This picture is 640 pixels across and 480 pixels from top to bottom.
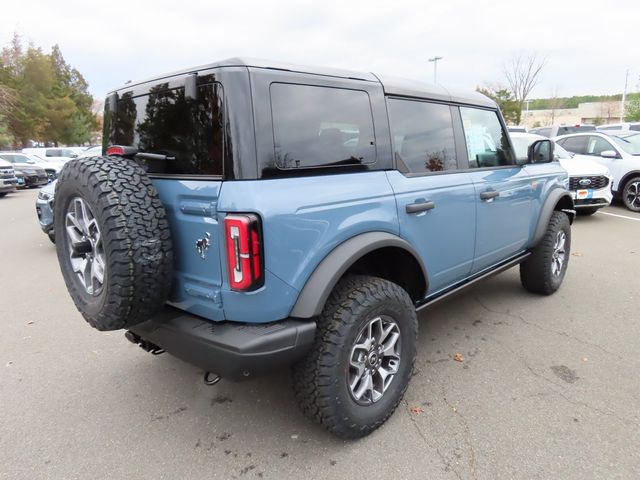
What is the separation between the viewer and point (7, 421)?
2641mm

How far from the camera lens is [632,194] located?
31.4 feet

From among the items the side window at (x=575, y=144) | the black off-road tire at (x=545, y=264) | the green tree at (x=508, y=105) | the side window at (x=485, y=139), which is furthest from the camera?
the green tree at (x=508, y=105)

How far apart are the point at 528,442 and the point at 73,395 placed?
111 inches

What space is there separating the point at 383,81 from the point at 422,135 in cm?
48

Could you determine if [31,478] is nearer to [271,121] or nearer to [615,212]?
[271,121]

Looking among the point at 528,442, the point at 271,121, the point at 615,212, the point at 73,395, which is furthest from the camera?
the point at 615,212

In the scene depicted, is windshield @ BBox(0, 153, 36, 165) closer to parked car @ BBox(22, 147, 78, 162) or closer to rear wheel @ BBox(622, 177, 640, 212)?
parked car @ BBox(22, 147, 78, 162)

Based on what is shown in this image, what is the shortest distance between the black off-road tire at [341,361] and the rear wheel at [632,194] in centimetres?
956

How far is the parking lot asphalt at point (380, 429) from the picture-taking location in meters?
2.23

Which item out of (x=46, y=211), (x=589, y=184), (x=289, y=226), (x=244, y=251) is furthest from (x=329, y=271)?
(x=589, y=184)

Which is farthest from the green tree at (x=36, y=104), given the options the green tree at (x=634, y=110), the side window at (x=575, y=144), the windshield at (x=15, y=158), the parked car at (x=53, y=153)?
the green tree at (x=634, y=110)

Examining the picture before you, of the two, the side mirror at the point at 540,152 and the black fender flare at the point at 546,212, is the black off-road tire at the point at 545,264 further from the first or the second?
the side mirror at the point at 540,152

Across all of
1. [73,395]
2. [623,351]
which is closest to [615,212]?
[623,351]

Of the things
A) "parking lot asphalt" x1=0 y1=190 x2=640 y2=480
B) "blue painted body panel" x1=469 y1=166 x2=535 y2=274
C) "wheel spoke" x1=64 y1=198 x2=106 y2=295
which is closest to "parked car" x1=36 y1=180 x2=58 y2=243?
"parking lot asphalt" x1=0 y1=190 x2=640 y2=480
